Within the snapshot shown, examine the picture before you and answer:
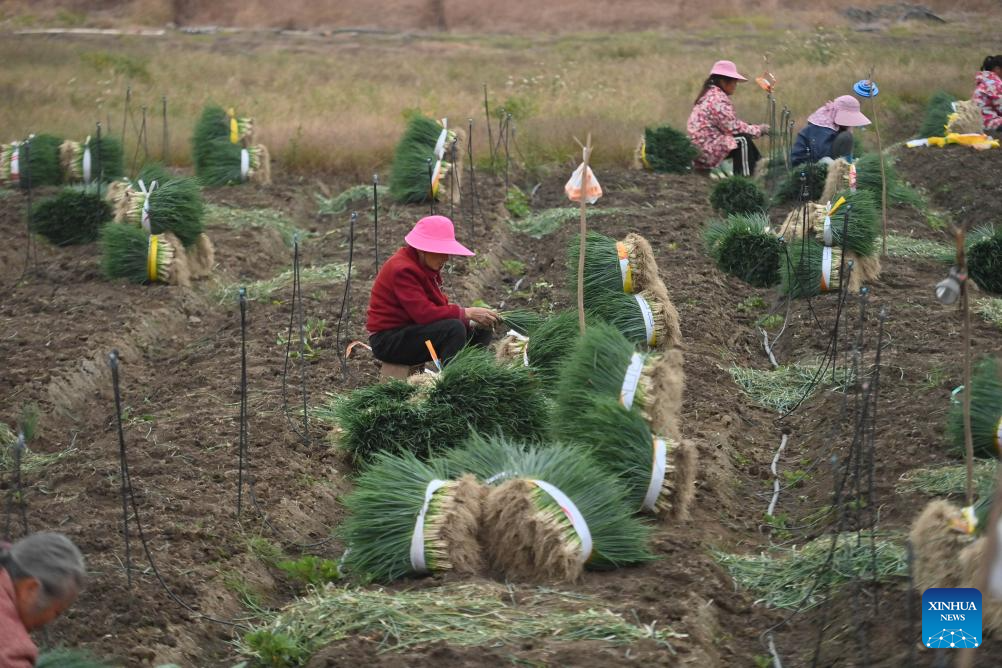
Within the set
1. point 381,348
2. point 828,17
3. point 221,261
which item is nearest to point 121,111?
point 221,261

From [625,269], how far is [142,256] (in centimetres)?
442

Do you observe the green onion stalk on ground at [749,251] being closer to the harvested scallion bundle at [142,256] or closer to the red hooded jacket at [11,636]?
the harvested scallion bundle at [142,256]

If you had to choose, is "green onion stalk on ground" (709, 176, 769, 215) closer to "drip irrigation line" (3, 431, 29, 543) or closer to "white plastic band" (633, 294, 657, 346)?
"white plastic band" (633, 294, 657, 346)

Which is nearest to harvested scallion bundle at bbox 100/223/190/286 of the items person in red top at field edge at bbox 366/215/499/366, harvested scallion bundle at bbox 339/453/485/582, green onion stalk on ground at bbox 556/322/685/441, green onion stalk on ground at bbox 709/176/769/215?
person in red top at field edge at bbox 366/215/499/366

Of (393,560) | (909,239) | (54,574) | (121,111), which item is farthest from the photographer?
(121,111)

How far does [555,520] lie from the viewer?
4.70 meters

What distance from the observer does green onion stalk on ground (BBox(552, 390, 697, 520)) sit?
528 centimetres

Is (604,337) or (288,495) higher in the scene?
(604,337)

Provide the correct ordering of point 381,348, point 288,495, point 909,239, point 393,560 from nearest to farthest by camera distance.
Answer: point 393,560 < point 288,495 < point 381,348 < point 909,239

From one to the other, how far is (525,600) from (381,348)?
109 inches

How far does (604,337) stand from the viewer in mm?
5641

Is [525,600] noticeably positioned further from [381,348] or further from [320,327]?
[320,327]

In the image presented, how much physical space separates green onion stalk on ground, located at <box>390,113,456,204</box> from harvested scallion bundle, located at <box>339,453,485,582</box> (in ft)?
23.7

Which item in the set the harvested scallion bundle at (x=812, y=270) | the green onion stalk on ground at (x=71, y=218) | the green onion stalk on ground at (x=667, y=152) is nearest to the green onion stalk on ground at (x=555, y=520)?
the harvested scallion bundle at (x=812, y=270)
